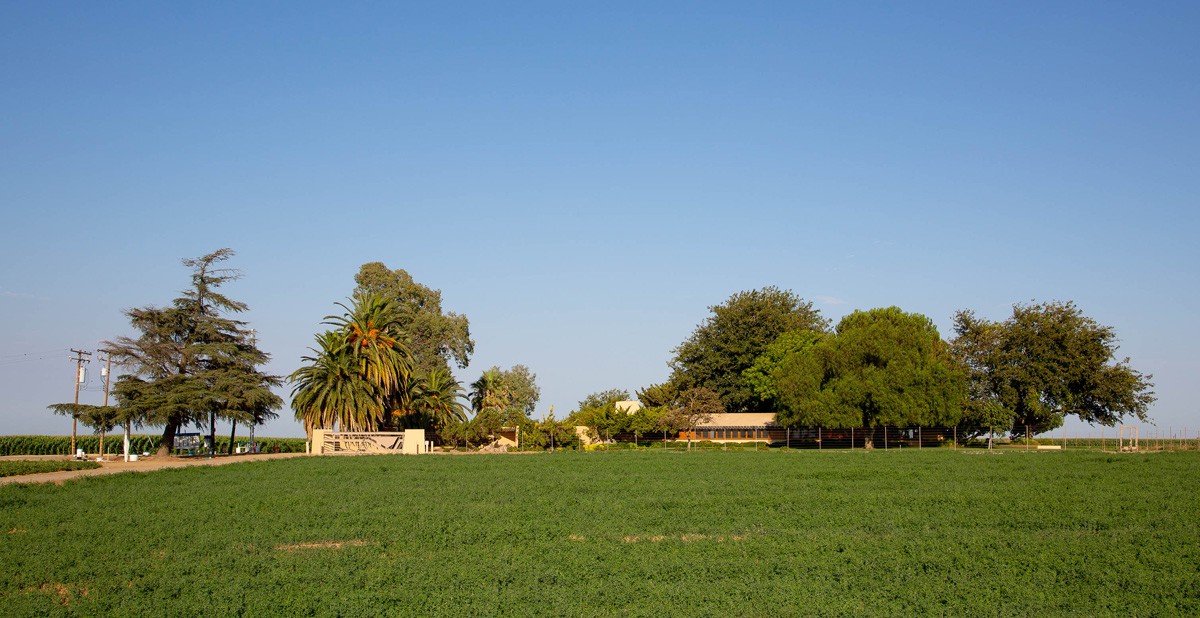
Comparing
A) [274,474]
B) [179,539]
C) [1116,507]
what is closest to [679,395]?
[274,474]

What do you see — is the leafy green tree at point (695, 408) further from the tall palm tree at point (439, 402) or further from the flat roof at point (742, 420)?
the tall palm tree at point (439, 402)

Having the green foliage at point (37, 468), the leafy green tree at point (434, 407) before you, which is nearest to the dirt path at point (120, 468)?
the green foliage at point (37, 468)

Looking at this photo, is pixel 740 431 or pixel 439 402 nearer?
pixel 439 402

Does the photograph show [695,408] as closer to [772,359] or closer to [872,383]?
[872,383]

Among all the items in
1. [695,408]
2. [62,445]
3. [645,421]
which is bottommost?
[62,445]

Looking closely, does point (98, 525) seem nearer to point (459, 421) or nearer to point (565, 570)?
point (565, 570)

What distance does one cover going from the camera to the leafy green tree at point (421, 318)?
301 feet

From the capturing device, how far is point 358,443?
60938 millimetres

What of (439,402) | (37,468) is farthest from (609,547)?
(439,402)

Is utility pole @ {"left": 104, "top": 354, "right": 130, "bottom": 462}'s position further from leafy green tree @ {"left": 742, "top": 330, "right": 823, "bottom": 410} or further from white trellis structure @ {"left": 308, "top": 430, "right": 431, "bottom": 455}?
leafy green tree @ {"left": 742, "top": 330, "right": 823, "bottom": 410}

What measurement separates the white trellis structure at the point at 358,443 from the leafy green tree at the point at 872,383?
28901mm

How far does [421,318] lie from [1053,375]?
5563 centimetres

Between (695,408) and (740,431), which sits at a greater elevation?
(695,408)

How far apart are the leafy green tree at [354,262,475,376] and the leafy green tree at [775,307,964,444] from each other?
3352 cm
